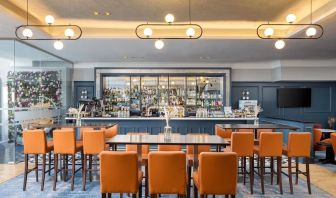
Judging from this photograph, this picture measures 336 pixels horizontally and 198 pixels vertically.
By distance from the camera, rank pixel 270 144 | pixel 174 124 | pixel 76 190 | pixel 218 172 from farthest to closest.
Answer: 1. pixel 174 124
2. pixel 76 190
3. pixel 270 144
4. pixel 218 172

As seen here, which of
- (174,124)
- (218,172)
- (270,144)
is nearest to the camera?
(218,172)

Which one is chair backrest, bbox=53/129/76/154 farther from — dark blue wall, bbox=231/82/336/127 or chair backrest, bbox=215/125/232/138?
dark blue wall, bbox=231/82/336/127

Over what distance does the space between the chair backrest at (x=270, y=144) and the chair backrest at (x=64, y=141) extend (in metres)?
3.07

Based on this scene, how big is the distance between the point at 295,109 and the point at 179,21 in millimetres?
6786

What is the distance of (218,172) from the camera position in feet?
11.1

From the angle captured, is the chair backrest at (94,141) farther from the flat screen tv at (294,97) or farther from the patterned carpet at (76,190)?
the flat screen tv at (294,97)

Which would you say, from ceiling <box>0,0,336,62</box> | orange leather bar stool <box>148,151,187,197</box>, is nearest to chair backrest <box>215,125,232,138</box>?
ceiling <box>0,0,336,62</box>

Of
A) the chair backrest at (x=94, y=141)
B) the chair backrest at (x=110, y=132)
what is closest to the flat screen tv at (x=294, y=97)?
the chair backrest at (x=110, y=132)

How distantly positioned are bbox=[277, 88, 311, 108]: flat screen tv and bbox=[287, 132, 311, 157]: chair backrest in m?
6.40

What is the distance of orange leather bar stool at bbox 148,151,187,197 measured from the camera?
345cm

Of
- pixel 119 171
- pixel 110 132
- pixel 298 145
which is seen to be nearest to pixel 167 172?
pixel 119 171

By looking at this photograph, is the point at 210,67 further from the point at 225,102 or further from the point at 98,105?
the point at 98,105

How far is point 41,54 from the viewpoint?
8.61m

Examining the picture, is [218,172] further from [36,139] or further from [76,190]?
[36,139]
